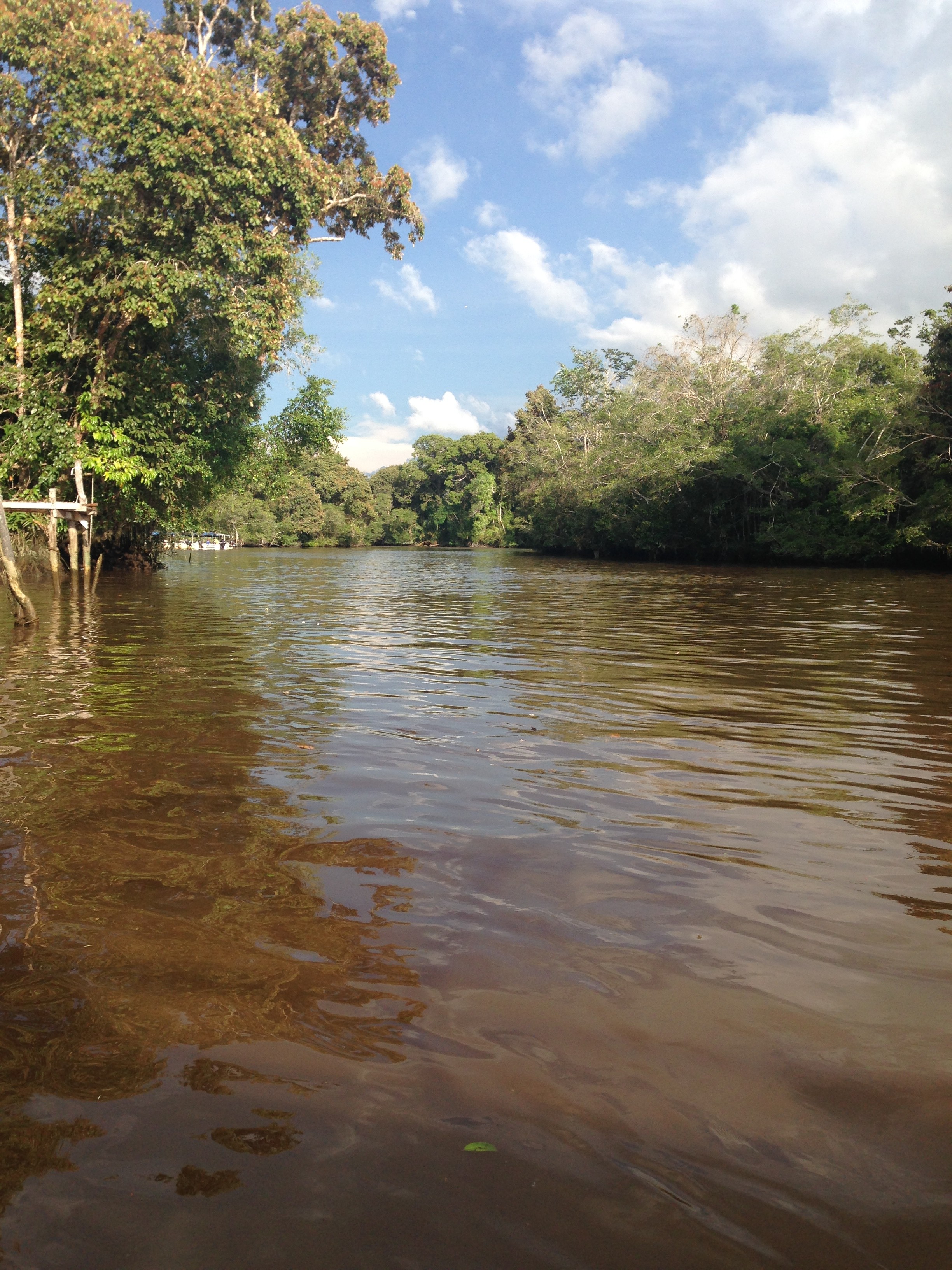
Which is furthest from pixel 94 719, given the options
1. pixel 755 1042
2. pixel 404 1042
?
pixel 755 1042

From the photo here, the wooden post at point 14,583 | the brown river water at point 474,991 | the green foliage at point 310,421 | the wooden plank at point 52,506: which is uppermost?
the green foliage at point 310,421

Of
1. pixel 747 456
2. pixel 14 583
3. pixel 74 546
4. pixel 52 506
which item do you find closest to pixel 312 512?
pixel 747 456

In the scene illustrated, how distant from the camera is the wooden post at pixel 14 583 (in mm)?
11805

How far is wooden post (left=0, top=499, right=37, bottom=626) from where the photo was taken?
1180cm

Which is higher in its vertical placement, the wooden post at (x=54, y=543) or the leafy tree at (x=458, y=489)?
the leafy tree at (x=458, y=489)

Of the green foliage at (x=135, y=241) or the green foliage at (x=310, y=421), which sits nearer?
the green foliage at (x=135, y=241)

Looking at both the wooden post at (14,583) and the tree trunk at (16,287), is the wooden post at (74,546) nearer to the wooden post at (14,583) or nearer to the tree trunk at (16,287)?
the tree trunk at (16,287)

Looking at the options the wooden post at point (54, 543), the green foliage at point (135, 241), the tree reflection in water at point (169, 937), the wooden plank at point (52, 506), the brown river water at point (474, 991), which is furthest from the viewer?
the wooden post at point (54, 543)

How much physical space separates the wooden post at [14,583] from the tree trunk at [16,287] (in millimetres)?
8148

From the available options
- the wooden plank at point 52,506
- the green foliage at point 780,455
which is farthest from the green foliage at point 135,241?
the green foliage at point 780,455

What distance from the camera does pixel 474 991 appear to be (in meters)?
2.38

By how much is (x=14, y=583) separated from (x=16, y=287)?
10.3 meters

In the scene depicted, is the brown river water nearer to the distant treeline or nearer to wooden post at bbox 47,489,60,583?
wooden post at bbox 47,489,60,583

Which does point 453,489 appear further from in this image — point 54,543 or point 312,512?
point 54,543
